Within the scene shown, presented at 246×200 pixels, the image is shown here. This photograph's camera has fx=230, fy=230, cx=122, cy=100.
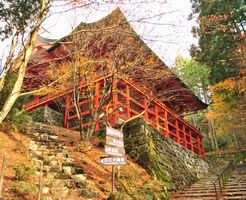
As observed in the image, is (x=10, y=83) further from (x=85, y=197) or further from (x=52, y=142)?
(x=85, y=197)

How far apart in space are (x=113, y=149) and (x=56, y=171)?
1.76 metres

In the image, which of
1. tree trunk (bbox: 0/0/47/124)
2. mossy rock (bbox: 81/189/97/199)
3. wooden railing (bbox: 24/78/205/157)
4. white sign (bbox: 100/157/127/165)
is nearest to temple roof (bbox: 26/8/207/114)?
wooden railing (bbox: 24/78/205/157)

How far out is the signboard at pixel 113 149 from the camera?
5523 mm

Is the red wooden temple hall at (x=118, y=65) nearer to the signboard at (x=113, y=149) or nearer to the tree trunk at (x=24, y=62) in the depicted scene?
the tree trunk at (x=24, y=62)

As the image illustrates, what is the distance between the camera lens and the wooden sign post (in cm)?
551

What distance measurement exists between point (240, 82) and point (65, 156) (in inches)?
514

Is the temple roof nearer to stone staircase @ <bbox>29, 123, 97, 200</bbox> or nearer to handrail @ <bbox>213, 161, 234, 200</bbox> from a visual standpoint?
stone staircase @ <bbox>29, 123, 97, 200</bbox>

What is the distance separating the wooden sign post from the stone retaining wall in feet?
9.86

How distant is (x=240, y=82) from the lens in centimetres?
1546

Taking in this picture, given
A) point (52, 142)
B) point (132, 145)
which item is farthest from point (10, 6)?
point (132, 145)

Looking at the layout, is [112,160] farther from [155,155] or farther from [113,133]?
[155,155]

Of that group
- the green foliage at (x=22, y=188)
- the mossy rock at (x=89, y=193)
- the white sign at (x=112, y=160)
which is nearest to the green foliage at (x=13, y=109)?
the green foliage at (x=22, y=188)

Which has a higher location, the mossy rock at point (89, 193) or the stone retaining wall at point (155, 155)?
the stone retaining wall at point (155, 155)

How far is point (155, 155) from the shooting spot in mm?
9500
